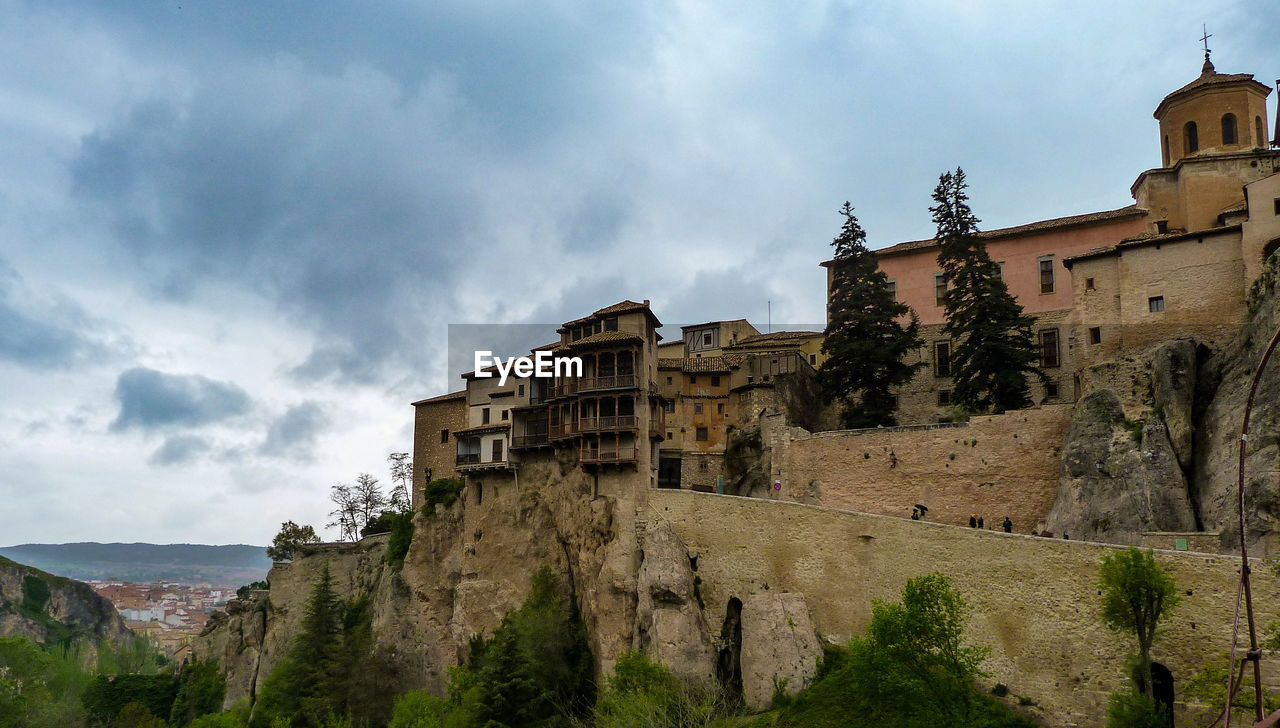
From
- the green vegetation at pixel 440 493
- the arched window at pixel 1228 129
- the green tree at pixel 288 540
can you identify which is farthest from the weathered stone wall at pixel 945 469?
the green tree at pixel 288 540

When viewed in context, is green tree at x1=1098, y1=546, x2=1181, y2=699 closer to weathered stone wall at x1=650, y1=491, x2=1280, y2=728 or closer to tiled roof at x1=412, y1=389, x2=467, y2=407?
weathered stone wall at x1=650, y1=491, x2=1280, y2=728

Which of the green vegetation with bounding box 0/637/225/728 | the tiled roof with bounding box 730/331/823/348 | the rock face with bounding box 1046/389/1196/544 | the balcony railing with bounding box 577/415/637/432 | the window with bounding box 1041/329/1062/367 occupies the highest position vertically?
the tiled roof with bounding box 730/331/823/348

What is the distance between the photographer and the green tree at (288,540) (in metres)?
64.9

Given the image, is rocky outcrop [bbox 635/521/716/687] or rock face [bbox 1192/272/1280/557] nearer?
rock face [bbox 1192/272/1280/557]

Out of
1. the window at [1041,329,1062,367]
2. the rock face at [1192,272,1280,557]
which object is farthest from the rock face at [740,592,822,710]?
the window at [1041,329,1062,367]

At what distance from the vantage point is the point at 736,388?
50812 mm

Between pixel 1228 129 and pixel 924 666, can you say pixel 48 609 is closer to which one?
pixel 924 666

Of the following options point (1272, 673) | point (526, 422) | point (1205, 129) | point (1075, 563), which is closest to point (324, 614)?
point (526, 422)

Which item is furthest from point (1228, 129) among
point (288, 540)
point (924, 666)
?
point (288, 540)

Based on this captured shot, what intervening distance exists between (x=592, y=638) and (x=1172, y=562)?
24.0 meters

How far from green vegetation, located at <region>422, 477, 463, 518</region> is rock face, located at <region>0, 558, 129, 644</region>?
82.0 meters

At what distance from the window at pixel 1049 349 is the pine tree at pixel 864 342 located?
616 centimetres

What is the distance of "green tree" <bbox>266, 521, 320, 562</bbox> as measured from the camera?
213ft

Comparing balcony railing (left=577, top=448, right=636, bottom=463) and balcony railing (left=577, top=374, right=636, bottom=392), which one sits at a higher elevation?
balcony railing (left=577, top=374, right=636, bottom=392)
